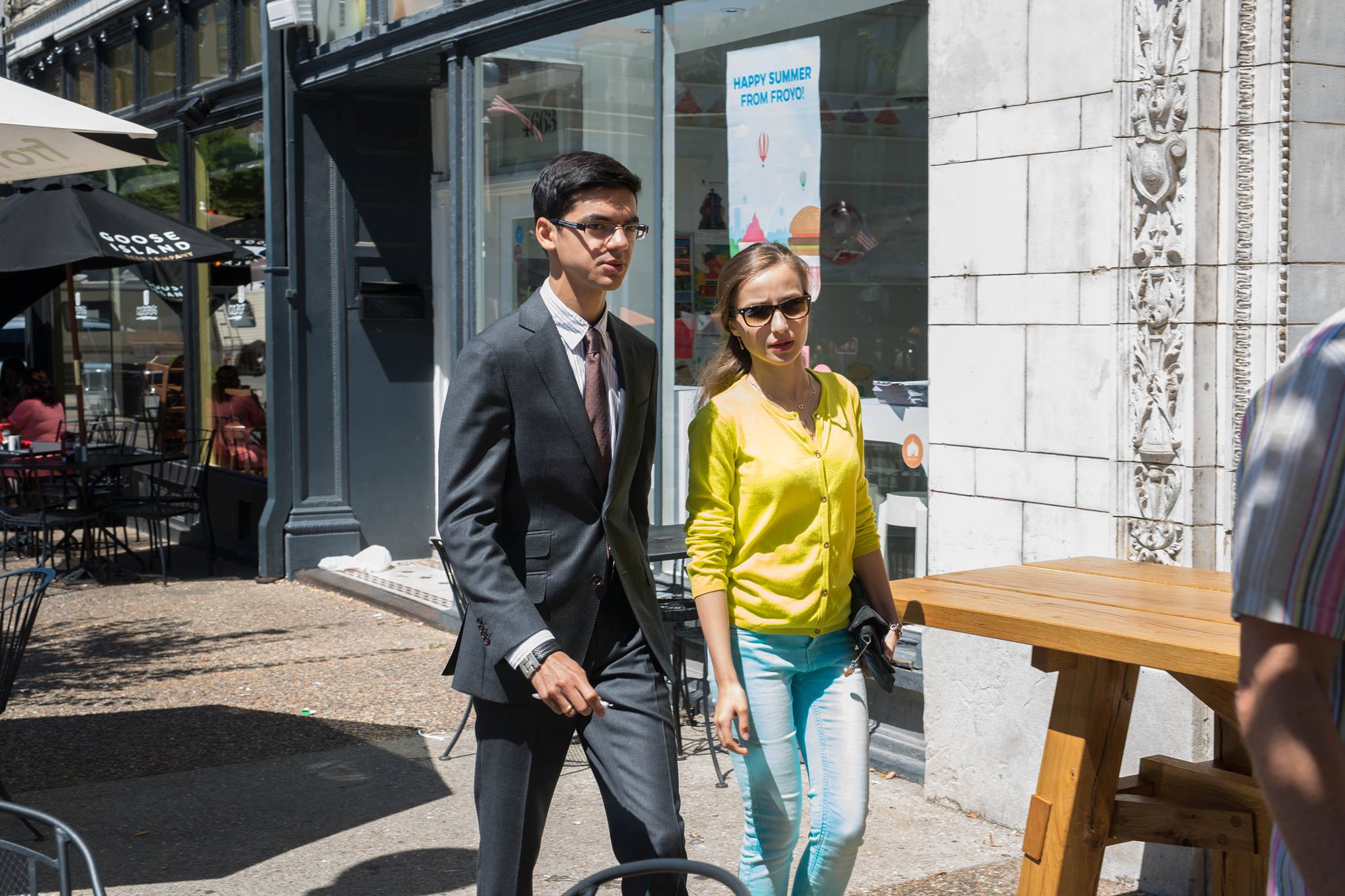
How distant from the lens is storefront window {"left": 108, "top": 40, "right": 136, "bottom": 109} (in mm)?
14359

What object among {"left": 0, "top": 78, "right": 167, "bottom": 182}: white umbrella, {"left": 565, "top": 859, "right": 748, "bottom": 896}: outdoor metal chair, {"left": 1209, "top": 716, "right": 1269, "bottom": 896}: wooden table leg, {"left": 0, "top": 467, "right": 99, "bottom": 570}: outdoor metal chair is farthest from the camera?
{"left": 0, "top": 467, "right": 99, "bottom": 570}: outdoor metal chair

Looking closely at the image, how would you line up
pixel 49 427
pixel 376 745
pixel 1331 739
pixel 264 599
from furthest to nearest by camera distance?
pixel 49 427
pixel 264 599
pixel 376 745
pixel 1331 739

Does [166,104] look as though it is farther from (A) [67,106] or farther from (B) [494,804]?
(B) [494,804]

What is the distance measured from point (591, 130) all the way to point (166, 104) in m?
6.36

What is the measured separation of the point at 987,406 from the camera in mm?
5258

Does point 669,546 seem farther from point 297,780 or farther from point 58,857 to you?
point 58,857

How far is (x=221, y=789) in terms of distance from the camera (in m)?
5.82

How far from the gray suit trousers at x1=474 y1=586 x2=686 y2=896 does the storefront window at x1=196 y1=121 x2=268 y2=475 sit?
8.61 m

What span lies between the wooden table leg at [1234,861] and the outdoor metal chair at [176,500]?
8.38 metres

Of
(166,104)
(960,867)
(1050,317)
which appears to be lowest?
(960,867)

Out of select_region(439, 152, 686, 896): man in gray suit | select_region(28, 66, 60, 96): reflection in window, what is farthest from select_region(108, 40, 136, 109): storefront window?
select_region(439, 152, 686, 896): man in gray suit

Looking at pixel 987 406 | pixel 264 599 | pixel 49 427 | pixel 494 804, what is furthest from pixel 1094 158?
pixel 49 427

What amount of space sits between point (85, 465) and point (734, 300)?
26.9 ft

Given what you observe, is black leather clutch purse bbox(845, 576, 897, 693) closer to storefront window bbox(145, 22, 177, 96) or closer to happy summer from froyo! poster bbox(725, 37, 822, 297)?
happy summer from froyo! poster bbox(725, 37, 822, 297)
